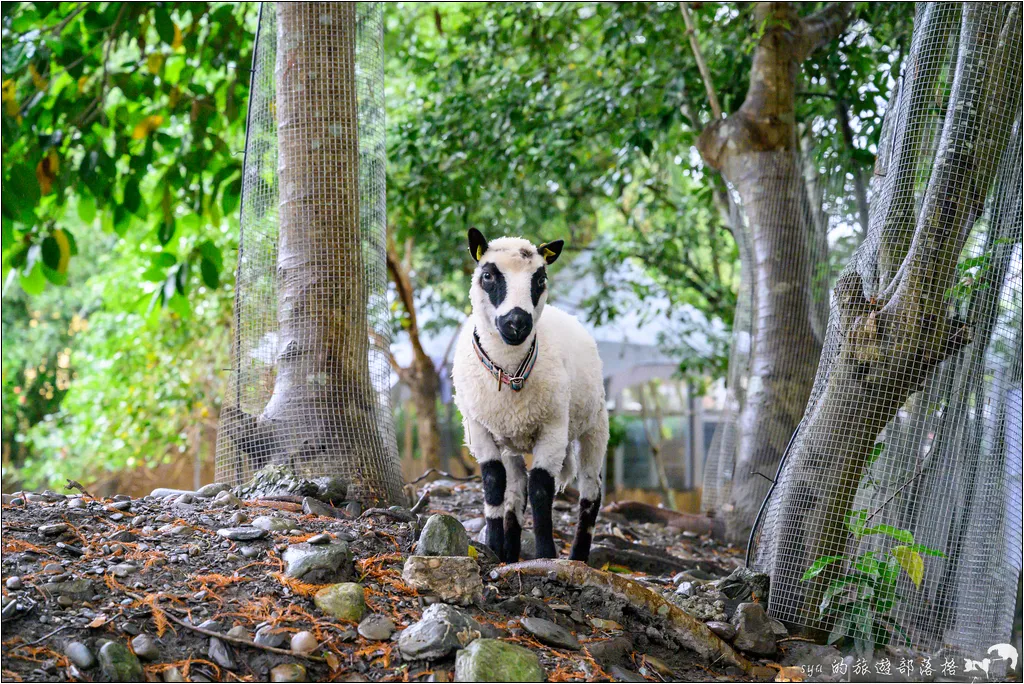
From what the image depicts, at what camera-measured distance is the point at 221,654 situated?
2811mm

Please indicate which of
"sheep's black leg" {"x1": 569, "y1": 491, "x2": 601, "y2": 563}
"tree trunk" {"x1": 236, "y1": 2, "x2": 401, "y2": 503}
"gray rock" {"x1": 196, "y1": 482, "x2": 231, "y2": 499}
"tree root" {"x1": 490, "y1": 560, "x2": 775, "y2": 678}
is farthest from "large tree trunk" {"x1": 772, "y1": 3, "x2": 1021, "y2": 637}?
"gray rock" {"x1": 196, "y1": 482, "x2": 231, "y2": 499}

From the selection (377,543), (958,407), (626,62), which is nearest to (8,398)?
(626,62)

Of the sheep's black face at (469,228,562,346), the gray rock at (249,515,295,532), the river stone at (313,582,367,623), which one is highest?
the sheep's black face at (469,228,562,346)

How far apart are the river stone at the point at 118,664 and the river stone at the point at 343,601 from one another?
2.13 feet

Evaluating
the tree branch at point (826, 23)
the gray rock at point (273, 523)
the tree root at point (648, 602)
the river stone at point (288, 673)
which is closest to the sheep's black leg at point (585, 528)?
the tree root at point (648, 602)

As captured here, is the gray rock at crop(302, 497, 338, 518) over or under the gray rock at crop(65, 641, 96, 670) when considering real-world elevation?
over

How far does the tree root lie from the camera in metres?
3.54

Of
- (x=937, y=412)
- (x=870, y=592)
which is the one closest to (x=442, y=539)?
(x=870, y=592)

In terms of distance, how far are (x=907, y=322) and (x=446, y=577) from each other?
96.6 inches

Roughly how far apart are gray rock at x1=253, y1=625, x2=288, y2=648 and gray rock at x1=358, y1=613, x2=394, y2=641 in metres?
0.28

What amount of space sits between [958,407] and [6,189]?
16.0ft

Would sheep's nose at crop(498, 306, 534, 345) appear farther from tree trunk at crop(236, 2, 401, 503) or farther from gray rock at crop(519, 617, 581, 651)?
tree trunk at crop(236, 2, 401, 503)

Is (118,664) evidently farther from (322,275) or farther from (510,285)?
(322,275)

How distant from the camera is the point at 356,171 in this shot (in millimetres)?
4898
